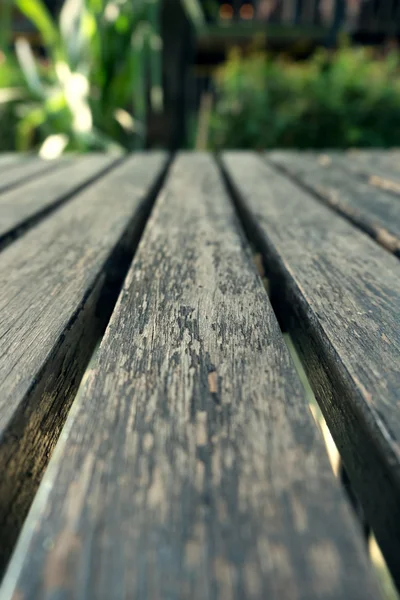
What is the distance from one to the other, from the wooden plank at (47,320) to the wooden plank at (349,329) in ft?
0.66

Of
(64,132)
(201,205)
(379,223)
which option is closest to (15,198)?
(201,205)

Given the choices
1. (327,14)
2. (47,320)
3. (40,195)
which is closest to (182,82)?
(327,14)

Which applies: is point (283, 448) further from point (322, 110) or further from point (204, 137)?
point (204, 137)

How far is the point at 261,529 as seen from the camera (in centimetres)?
20

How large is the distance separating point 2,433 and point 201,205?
0.67 m

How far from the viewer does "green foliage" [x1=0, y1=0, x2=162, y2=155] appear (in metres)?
2.27

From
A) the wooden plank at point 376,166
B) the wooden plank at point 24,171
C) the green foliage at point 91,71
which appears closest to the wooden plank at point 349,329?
the wooden plank at point 376,166

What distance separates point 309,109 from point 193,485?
122 inches

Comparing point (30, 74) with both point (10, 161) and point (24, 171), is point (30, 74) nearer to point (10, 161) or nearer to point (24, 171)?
point (10, 161)

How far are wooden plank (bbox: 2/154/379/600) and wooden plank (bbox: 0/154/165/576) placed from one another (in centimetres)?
4

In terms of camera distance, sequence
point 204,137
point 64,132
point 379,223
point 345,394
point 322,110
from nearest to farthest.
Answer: point 345,394 → point 379,223 → point 64,132 → point 322,110 → point 204,137

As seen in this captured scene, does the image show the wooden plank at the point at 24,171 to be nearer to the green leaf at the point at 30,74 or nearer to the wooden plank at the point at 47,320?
the wooden plank at the point at 47,320

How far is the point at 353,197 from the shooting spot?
90 cm

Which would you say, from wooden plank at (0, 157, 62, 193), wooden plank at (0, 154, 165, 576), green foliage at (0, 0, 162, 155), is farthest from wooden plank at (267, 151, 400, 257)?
green foliage at (0, 0, 162, 155)
